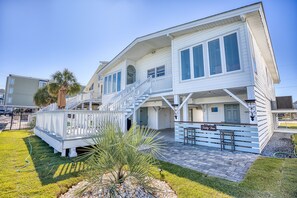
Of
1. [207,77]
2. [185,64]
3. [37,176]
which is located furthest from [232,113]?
[37,176]

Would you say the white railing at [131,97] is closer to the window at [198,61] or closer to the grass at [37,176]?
the grass at [37,176]

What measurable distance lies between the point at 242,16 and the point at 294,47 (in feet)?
46.7

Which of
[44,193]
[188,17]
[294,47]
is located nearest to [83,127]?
[44,193]

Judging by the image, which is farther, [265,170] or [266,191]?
[265,170]

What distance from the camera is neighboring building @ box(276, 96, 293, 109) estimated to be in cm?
1320

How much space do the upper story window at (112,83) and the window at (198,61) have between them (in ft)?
24.0

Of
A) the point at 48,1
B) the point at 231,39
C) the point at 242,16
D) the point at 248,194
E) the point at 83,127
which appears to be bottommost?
the point at 248,194

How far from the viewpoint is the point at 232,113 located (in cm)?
982

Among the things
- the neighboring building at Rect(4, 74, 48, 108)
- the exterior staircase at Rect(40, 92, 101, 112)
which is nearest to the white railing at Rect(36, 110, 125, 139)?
the exterior staircase at Rect(40, 92, 101, 112)

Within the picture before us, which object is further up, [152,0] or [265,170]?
[152,0]

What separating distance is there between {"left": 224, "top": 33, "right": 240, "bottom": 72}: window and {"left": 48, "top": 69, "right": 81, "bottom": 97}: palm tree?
48.8ft

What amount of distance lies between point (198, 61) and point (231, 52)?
1.63m

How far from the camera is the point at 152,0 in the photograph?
8109 mm

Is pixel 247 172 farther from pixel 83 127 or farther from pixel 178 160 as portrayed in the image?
pixel 83 127
